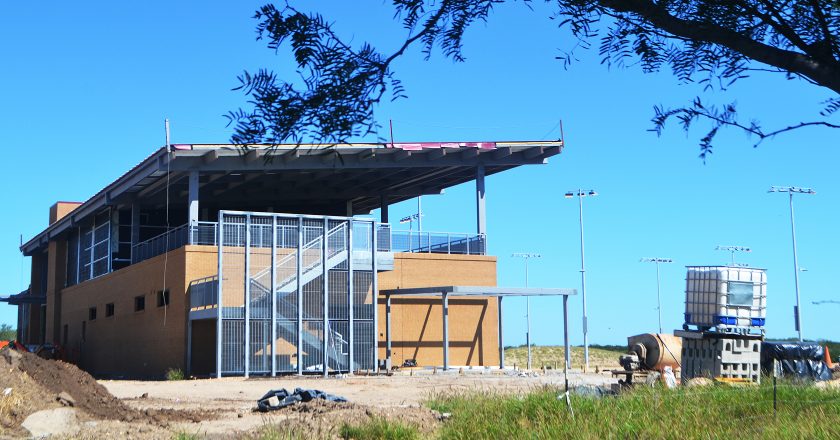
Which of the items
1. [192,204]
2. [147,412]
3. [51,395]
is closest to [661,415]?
[147,412]

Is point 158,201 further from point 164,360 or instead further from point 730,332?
point 730,332

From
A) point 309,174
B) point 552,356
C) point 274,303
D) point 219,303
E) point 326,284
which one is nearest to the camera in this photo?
point 219,303

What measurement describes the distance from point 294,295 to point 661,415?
2322cm

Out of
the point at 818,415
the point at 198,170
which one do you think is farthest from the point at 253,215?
the point at 818,415

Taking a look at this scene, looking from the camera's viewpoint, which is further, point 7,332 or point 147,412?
point 7,332

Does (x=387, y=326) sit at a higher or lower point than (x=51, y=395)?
higher

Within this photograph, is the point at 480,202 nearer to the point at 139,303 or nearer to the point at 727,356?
the point at 139,303

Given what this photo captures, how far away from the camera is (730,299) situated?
19.3m

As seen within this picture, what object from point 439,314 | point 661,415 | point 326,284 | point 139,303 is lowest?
point 661,415

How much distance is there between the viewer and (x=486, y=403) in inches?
577

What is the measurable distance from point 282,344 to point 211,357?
3.07 meters

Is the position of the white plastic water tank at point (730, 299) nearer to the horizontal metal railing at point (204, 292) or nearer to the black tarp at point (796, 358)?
the black tarp at point (796, 358)

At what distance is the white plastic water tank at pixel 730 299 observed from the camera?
19266 mm

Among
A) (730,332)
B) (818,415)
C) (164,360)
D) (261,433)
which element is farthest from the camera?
(164,360)
